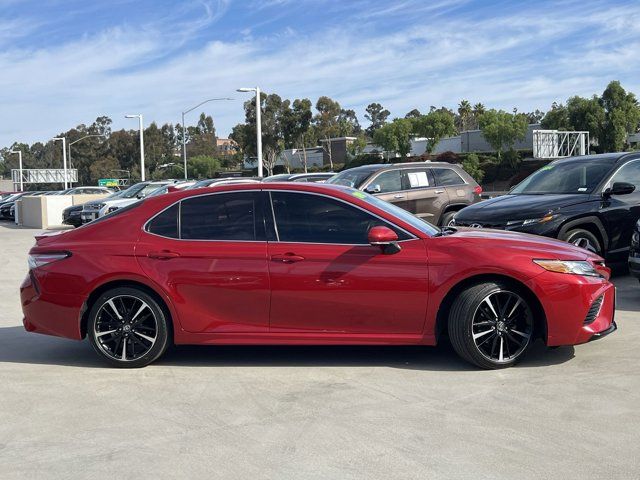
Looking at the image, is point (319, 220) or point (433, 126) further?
point (433, 126)

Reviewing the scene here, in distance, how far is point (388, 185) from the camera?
13422 mm

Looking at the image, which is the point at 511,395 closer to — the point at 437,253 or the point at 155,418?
the point at 437,253

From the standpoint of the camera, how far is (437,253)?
→ 5590 millimetres

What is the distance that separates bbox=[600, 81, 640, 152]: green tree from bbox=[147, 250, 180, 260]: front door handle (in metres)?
64.1

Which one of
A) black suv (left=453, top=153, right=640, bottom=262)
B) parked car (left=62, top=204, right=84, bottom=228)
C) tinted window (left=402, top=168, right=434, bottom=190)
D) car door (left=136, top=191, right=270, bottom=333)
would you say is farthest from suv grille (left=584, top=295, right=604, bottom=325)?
parked car (left=62, top=204, right=84, bottom=228)

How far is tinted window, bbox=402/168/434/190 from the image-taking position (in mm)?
13383

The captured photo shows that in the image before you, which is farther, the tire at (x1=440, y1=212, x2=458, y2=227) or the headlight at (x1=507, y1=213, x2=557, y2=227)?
the tire at (x1=440, y1=212, x2=458, y2=227)

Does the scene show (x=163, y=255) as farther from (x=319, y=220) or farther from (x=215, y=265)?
(x=319, y=220)

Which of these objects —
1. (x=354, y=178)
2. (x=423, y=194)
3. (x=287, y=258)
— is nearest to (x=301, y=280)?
(x=287, y=258)

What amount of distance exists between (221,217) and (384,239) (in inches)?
58.0

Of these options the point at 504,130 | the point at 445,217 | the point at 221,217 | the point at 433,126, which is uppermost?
the point at 433,126

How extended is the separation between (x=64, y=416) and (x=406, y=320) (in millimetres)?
2743

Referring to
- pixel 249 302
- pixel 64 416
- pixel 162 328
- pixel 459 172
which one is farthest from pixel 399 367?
pixel 459 172

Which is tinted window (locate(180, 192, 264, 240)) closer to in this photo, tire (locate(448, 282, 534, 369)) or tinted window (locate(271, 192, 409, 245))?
tinted window (locate(271, 192, 409, 245))
